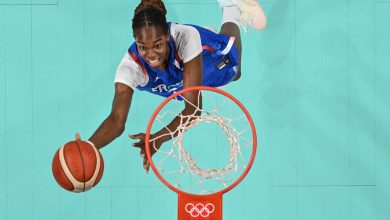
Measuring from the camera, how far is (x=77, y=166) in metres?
2.66

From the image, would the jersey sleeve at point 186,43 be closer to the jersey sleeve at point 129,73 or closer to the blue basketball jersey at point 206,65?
the blue basketball jersey at point 206,65

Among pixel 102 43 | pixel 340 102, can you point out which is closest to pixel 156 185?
pixel 102 43

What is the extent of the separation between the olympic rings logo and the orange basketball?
1.38 feet

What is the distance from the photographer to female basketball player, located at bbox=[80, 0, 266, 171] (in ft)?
9.28

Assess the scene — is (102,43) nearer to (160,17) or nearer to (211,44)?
(211,44)

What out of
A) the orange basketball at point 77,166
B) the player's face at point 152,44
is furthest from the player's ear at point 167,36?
the orange basketball at point 77,166

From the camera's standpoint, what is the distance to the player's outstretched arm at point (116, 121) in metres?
2.99

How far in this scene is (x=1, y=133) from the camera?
4.57 meters

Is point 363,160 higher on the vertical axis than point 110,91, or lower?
lower

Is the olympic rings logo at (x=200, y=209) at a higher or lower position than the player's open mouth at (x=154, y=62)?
lower

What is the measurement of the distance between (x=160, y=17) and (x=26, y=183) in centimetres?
216

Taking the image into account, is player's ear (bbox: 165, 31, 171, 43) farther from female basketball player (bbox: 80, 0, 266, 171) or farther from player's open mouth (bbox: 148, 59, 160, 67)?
player's open mouth (bbox: 148, 59, 160, 67)

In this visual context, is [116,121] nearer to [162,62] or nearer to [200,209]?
[162,62]

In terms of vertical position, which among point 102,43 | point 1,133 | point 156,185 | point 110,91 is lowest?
point 156,185
